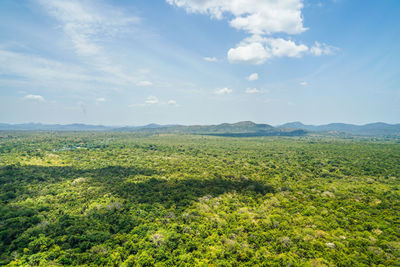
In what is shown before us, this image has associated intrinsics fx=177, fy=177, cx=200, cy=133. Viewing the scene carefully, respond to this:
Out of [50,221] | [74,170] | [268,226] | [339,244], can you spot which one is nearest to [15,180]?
[74,170]

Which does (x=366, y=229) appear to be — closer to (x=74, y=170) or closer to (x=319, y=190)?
(x=319, y=190)

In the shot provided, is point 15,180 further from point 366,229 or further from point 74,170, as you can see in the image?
point 366,229

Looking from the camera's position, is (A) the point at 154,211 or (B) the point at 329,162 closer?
(A) the point at 154,211

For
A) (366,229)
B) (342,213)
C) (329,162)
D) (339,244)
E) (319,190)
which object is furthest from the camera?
(329,162)

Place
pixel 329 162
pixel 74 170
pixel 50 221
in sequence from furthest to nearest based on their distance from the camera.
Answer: pixel 329 162 < pixel 74 170 < pixel 50 221

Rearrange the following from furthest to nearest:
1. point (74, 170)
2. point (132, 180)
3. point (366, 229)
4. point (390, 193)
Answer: point (74, 170)
point (132, 180)
point (390, 193)
point (366, 229)

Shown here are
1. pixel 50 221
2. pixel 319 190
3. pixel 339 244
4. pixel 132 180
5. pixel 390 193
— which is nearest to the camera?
pixel 339 244

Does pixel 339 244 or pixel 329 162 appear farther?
pixel 329 162

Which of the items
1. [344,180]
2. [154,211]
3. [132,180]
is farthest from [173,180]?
[344,180]

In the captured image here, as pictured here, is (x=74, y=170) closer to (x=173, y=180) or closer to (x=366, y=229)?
(x=173, y=180)
